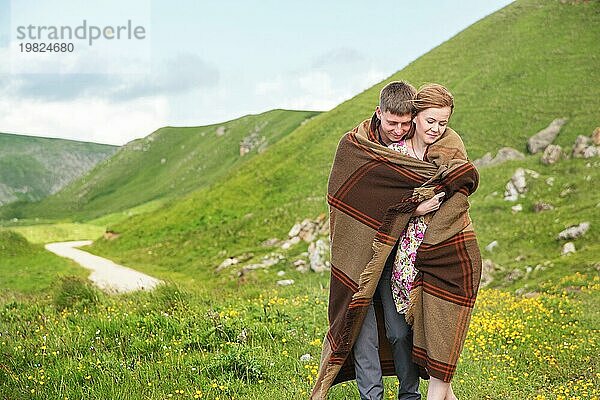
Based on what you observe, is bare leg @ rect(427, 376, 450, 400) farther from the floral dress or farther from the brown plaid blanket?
the floral dress

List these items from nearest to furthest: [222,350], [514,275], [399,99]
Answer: [399,99] → [222,350] → [514,275]

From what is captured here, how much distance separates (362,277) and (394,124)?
4.32ft

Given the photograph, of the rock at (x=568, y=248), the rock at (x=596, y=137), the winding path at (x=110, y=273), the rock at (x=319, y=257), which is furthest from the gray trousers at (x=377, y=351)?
the rock at (x=596, y=137)

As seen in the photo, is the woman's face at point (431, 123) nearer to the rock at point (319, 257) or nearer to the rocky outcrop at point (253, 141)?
the rock at point (319, 257)

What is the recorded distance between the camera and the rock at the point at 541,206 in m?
22.5

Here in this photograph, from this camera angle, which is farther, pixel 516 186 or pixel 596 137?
pixel 596 137

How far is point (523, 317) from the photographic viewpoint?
10297mm

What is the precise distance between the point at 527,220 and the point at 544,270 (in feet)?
16.4

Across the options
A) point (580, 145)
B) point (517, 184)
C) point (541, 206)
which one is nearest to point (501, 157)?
point (580, 145)

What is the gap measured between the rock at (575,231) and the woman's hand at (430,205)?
50.2 ft

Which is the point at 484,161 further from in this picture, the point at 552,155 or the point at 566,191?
the point at 566,191

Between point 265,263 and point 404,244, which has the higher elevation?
point 404,244

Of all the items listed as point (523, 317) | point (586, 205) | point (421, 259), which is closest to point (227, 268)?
point (586, 205)

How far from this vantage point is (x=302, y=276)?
76.1 feet
